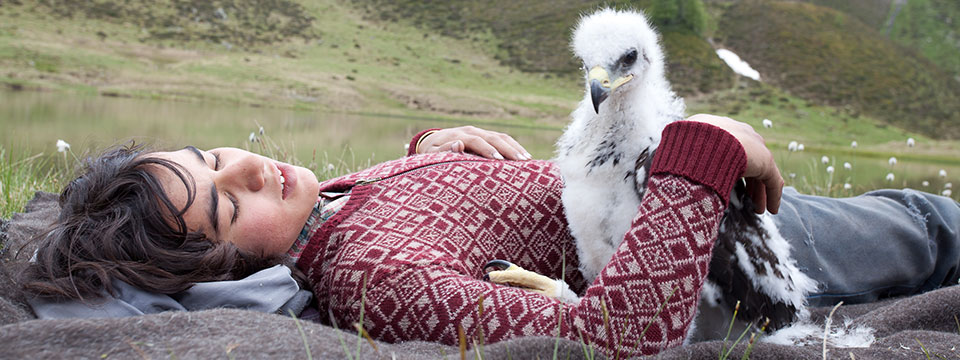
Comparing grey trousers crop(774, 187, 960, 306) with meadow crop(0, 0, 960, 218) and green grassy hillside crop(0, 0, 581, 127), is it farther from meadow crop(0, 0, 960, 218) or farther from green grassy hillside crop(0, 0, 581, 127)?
green grassy hillside crop(0, 0, 581, 127)

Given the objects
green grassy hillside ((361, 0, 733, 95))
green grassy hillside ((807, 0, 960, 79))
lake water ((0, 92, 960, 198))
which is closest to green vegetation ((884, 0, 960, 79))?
green grassy hillside ((807, 0, 960, 79))

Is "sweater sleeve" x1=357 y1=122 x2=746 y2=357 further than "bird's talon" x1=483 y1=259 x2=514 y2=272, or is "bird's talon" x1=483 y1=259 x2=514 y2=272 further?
"bird's talon" x1=483 y1=259 x2=514 y2=272

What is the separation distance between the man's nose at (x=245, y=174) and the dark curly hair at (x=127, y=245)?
3.1 inches

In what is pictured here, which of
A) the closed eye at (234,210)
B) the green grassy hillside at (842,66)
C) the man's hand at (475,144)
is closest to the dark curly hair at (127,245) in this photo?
the closed eye at (234,210)

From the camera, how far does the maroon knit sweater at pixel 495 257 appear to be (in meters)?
1.20

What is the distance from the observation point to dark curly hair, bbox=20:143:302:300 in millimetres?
1262

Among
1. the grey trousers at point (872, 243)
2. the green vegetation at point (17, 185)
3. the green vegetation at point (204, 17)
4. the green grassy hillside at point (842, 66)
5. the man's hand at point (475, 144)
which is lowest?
the green grassy hillside at point (842, 66)

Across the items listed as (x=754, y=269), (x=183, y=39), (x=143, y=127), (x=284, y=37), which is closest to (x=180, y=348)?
(x=754, y=269)

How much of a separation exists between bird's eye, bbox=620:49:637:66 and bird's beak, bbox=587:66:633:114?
5 cm

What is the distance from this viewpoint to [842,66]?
85.8 feet

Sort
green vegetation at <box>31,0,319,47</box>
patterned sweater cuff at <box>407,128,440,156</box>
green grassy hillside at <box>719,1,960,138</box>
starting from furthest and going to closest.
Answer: green grassy hillside at <box>719,1,960,138</box> < green vegetation at <box>31,0,319,47</box> < patterned sweater cuff at <box>407,128,440,156</box>

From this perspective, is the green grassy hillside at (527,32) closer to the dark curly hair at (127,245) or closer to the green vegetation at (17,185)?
the green vegetation at (17,185)

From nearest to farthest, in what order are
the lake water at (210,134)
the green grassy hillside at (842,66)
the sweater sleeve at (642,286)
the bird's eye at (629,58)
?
the sweater sleeve at (642,286), the bird's eye at (629,58), the lake water at (210,134), the green grassy hillside at (842,66)

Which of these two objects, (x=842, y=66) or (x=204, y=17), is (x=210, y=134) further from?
(x=842, y=66)
